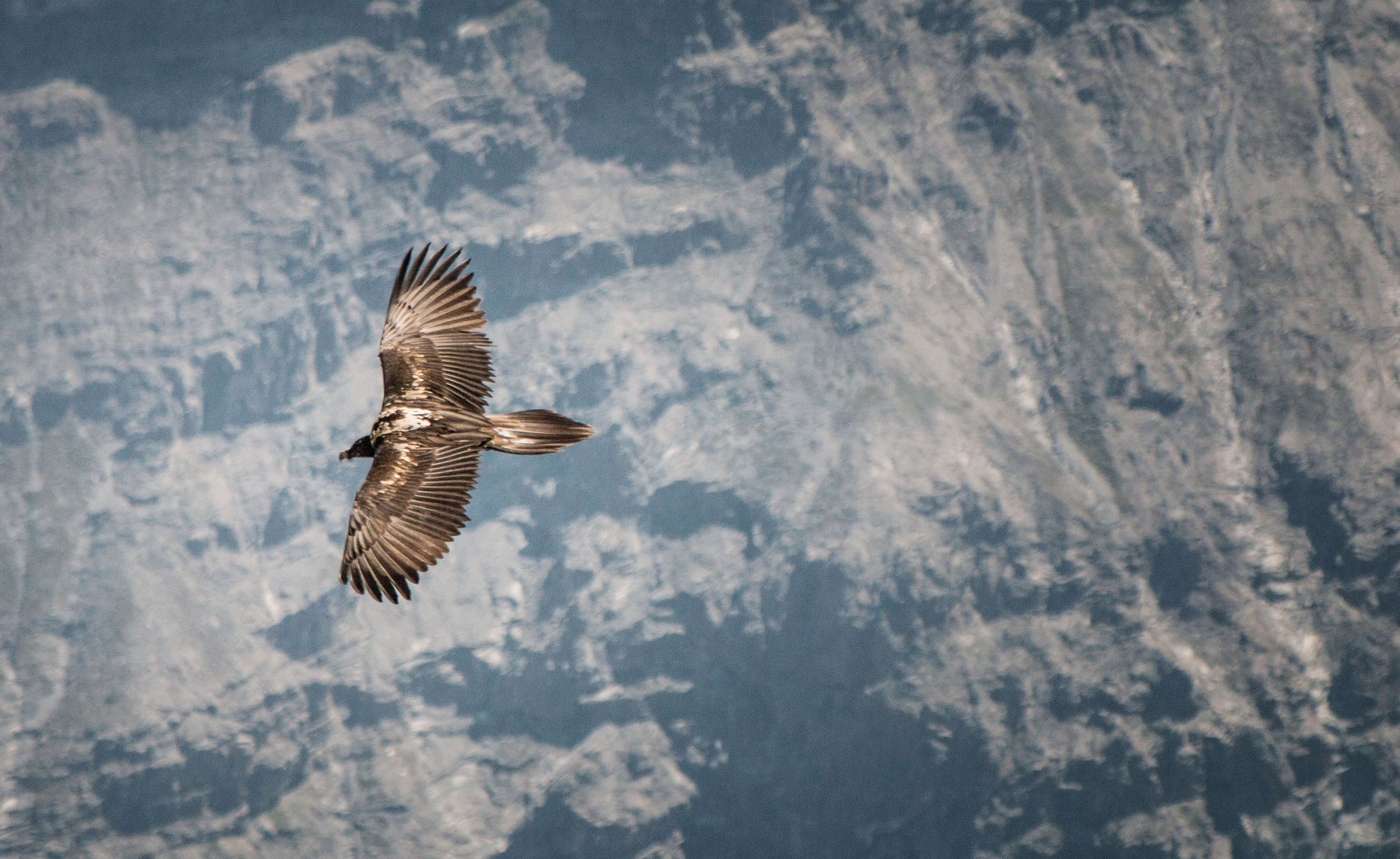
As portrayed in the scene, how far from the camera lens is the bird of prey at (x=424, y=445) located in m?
24.3

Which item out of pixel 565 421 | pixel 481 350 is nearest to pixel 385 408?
pixel 481 350

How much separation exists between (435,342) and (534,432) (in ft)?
27.0

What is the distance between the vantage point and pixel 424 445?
1051 inches

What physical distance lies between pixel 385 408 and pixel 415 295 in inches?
202

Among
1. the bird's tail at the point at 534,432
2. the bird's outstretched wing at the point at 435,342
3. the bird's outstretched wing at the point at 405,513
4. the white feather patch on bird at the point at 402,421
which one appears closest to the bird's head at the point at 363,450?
the white feather patch on bird at the point at 402,421

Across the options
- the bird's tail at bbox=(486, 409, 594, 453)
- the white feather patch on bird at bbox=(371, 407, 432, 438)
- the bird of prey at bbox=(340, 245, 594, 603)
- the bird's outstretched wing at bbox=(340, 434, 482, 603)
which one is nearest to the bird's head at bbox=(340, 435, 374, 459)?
the bird of prey at bbox=(340, 245, 594, 603)

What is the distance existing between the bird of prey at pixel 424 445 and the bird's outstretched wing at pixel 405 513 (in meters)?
0.02

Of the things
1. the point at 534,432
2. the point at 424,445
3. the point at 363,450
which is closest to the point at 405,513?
the point at 424,445

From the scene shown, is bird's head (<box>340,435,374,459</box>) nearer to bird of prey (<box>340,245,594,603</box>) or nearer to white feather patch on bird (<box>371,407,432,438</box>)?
bird of prey (<box>340,245,594,603</box>)

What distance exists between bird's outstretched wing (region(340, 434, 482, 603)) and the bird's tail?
763 mm

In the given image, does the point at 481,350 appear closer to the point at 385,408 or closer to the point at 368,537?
the point at 385,408

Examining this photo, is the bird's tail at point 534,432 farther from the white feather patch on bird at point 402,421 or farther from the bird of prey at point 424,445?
the white feather patch on bird at point 402,421

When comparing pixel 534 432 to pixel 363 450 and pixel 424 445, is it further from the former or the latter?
pixel 363 450

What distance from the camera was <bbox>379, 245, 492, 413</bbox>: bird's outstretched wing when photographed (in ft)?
101
